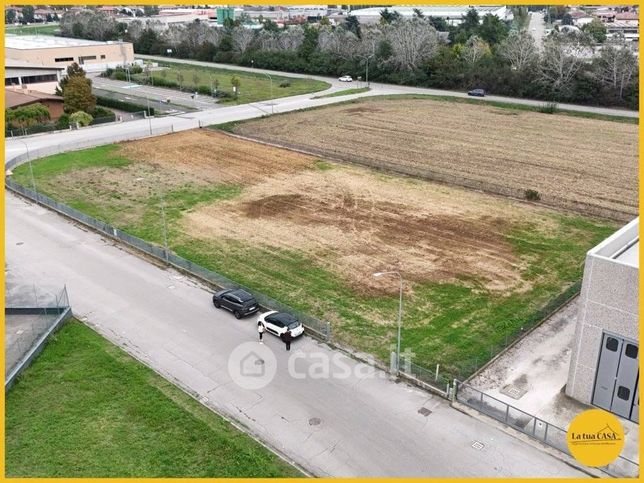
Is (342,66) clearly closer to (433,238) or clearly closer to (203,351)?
(433,238)

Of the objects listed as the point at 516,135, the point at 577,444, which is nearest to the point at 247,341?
the point at 577,444

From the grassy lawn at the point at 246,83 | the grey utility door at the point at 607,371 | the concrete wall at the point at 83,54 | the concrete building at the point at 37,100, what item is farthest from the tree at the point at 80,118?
the grey utility door at the point at 607,371

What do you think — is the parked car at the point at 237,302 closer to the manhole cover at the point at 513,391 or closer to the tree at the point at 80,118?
the manhole cover at the point at 513,391

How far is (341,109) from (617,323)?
62.2m

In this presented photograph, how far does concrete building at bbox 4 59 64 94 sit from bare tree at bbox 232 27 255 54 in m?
43.8

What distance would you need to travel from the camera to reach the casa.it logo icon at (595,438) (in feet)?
66.6

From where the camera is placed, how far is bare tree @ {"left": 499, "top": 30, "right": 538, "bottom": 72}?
86.8 meters

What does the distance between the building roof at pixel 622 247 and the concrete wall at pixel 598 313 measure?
53 cm

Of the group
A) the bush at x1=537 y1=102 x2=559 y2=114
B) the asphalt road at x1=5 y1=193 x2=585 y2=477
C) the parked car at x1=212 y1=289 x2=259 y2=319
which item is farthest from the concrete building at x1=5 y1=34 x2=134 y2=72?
the parked car at x1=212 y1=289 x2=259 y2=319

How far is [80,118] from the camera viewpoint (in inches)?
2790

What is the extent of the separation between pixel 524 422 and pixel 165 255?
22847 millimetres

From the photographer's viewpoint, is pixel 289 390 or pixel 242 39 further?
pixel 242 39

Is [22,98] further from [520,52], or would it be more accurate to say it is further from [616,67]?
[616,67]

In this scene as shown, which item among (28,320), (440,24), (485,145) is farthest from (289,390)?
(440,24)
